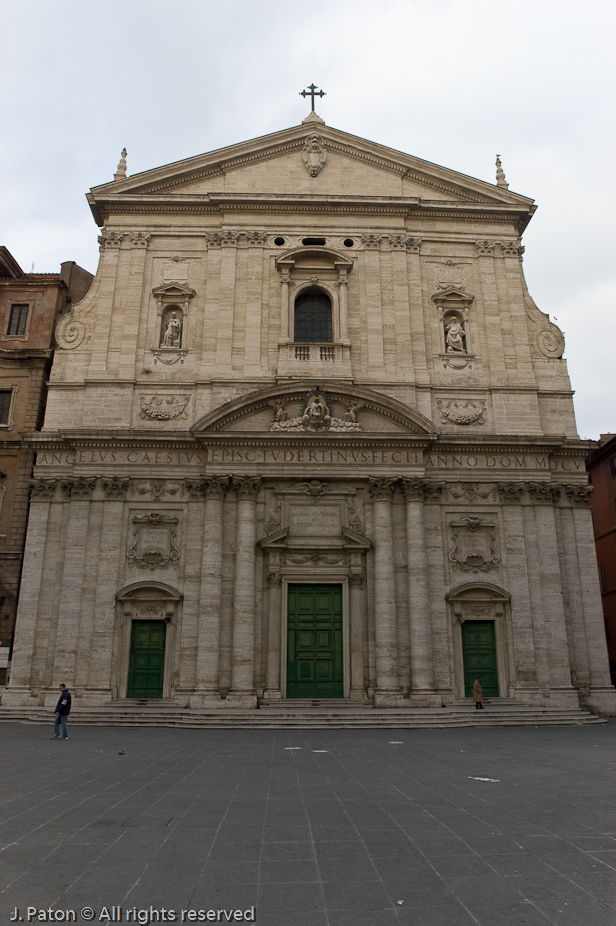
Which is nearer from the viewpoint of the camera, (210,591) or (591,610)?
(210,591)

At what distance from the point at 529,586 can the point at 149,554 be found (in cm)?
1247

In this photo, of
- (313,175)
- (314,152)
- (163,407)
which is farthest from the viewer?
(314,152)

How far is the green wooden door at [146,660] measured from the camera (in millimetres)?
21641

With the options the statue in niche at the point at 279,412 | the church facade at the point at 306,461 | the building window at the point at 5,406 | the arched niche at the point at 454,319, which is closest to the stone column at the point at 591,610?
the church facade at the point at 306,461

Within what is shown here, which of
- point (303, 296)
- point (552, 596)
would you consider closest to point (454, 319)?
point (303, 296)

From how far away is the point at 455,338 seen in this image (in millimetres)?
25562

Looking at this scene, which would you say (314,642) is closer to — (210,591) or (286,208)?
(210,591)

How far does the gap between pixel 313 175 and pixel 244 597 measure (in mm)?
16564

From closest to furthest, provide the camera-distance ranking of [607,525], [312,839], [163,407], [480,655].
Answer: [312,839]
[480,655]
[163,407]
[607,525]

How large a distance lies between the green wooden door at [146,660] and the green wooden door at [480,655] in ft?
31.9

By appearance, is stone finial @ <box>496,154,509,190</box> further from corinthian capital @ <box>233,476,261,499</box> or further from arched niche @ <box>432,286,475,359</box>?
corinthian capital @ <box>233,476,261,499</box>

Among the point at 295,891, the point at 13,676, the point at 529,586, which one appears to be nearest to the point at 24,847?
Answer: the point at 295,891

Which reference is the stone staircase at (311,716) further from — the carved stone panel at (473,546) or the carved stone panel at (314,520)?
the carved stone panel at (314,520)

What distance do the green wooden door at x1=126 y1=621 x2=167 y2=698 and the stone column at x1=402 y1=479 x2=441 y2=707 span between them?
792 centimetres
